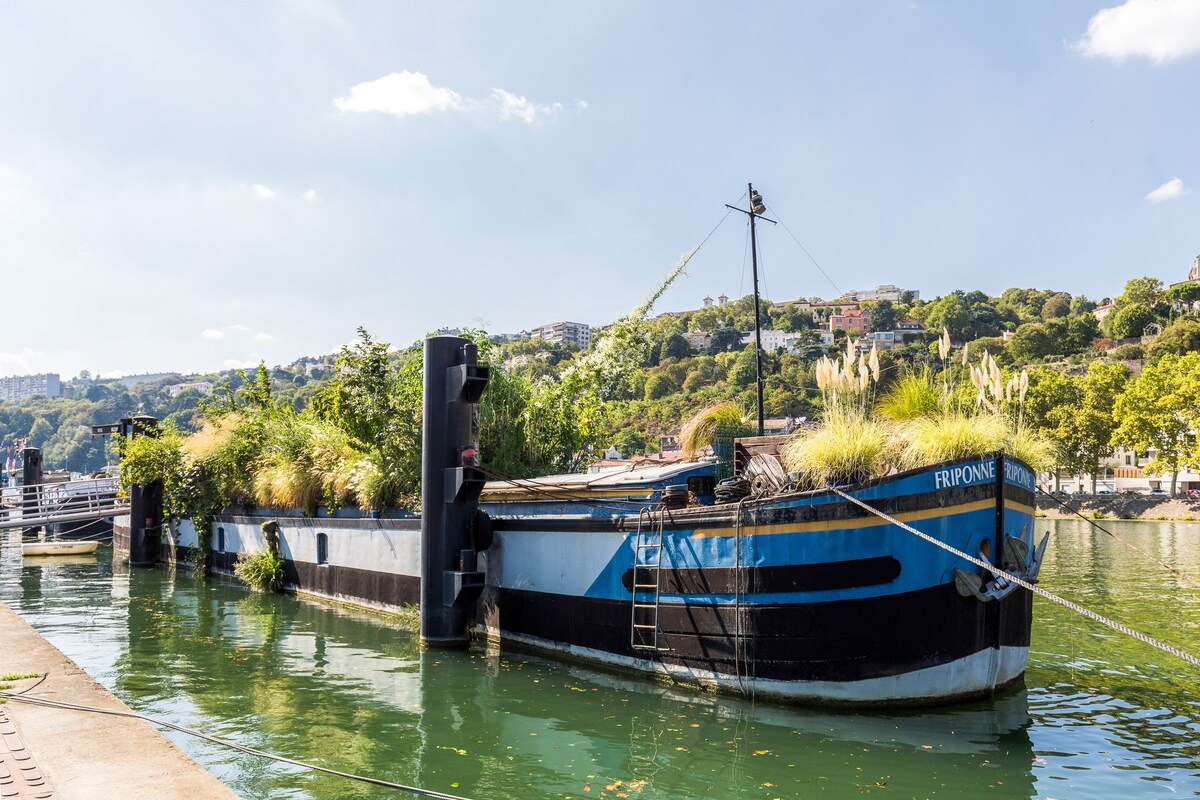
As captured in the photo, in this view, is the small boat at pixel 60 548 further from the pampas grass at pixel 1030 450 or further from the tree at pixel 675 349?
the tree at pixel 675 349

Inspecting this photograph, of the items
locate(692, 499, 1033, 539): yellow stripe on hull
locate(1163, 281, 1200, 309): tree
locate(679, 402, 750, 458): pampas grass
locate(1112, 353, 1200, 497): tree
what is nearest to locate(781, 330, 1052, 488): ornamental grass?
locate(692, 499, 1033, 539): yellow stripe on hull

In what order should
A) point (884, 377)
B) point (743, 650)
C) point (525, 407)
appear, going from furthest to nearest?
point (525, 407)
point (884, 377)
point (743, 650)

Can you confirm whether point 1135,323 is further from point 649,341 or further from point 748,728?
point 748,728

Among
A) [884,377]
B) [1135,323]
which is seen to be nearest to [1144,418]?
[884,377]

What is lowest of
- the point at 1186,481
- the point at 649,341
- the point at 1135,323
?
the point at 1186,481

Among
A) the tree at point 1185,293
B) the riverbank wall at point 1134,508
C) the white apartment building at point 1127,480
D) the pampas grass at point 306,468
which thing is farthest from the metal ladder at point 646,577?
the tree at point 1185,293

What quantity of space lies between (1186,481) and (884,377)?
91.2 metres

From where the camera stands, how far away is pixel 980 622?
29.8 ft

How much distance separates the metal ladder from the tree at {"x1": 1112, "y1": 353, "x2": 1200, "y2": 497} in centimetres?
6214

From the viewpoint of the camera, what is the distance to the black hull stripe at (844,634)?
28.8 feet

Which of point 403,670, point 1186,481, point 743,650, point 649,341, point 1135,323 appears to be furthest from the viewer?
point 1135,323

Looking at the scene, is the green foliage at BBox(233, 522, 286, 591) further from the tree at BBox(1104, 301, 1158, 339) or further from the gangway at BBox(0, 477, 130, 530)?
the tree at BBox(1104, 301, 1158, 339)

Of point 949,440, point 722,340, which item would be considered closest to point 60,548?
point 949,440

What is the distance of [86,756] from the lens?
20.6ft
